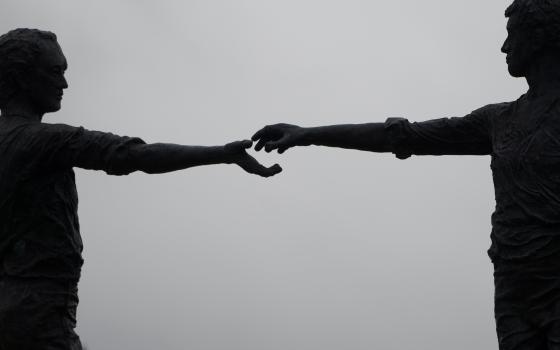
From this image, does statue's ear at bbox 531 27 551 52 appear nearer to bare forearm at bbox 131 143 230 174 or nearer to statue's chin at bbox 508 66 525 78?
statue's chin at bbox 508 66 525 78

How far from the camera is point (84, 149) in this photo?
704 centimetres

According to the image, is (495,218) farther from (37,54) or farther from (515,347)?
(37,54)

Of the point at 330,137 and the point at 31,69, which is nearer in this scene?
the point at 31,69

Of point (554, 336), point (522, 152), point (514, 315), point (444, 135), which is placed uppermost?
point (444, 135)

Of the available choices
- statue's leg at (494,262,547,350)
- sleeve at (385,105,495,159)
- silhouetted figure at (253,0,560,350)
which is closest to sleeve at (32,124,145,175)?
silhouetted figure at (253,0,560,350)

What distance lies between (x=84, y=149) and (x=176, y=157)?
742 mm

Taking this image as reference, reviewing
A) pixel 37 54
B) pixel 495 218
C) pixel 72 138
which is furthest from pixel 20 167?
pixel 495 218

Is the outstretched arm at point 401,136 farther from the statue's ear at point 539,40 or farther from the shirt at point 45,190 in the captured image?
the shirt at point 45,190

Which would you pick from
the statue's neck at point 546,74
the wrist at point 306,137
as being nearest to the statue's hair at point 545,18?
the statue's neck at point 546,74

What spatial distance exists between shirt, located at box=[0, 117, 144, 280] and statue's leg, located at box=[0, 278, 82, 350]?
0.11 m

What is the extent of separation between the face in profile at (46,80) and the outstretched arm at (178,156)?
97 cm

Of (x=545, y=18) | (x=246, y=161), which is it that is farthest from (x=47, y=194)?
(x=545, y=18)

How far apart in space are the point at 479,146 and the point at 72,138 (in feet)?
11.0

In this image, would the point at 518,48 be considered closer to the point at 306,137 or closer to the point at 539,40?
the point at 539,40
